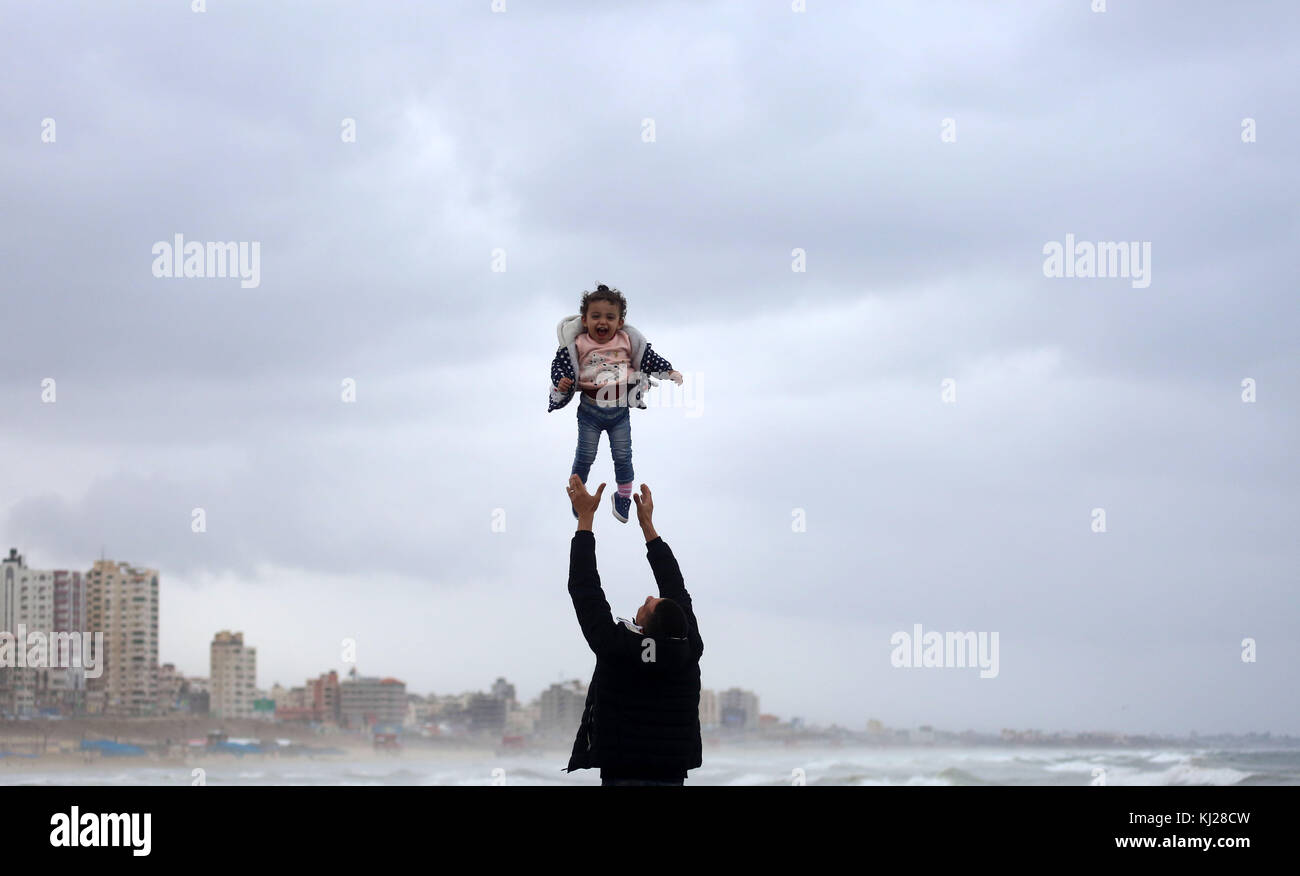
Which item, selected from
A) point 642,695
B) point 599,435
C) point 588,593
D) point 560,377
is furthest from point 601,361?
point 642,695

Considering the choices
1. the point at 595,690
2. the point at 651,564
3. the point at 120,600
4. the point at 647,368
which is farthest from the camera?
the point at 120,600

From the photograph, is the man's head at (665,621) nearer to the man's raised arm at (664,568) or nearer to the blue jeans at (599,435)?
the man's raised arm at (664,568)

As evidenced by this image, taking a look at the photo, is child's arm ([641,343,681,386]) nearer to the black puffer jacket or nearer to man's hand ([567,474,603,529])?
man's hand ([567,474,603,529])

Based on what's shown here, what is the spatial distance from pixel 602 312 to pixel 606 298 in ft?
0.51

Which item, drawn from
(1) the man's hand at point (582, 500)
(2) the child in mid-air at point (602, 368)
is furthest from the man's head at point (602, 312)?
(1) the man's hand at point (582, 500)

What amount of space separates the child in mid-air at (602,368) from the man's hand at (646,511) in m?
0.47

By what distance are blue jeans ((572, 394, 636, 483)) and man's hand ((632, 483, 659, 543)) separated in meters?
0.43

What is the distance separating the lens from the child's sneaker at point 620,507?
13.1 m
